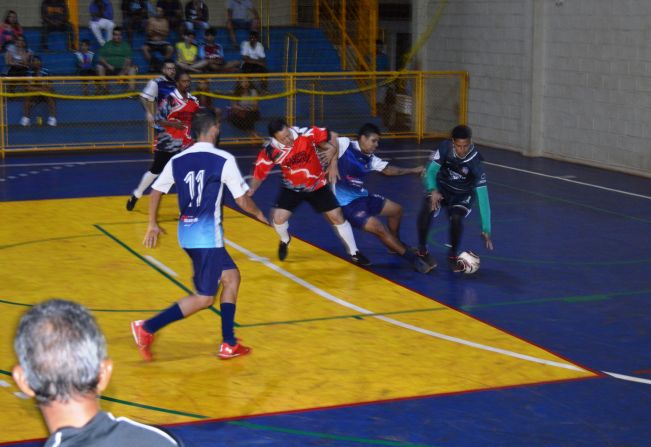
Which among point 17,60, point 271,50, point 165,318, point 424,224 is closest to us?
point 165,318

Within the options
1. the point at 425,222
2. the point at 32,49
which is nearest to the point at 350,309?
the point at 425,222

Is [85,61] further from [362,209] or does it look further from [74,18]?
[362,209]

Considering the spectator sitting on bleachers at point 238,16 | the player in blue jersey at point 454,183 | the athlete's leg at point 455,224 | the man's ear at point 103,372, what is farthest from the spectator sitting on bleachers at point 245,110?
the man's ear at point 103,372

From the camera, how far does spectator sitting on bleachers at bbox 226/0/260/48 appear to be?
2647cm

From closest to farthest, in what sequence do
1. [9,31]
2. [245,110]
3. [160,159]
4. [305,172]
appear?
[305,172] → [160,159] → [245,110] → [9,31]

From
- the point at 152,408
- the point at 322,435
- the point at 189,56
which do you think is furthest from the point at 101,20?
the point at 322,435

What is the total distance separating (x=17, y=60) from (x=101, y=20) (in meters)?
3.38

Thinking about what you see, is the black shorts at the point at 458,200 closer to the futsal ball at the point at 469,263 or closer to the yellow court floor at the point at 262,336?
the futsal ball at the point at 469,263

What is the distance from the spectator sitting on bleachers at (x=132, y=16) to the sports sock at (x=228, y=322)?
61.7ft

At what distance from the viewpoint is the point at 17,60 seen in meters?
21.9

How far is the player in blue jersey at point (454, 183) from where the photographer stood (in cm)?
1072

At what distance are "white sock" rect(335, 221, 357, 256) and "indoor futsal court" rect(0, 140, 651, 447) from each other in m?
0.22

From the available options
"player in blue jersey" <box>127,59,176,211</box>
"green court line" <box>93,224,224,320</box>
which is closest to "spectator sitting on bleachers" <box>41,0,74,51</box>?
"player in blue jersey" <box>127,59,176,211</box>

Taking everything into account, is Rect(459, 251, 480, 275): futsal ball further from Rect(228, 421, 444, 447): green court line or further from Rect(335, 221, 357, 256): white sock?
Rect(228, 421, 444, 447): green court line
